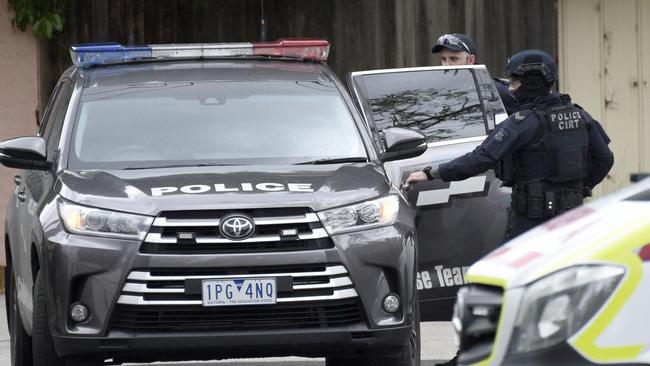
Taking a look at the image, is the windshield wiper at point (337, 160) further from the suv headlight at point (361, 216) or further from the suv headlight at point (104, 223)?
the suv headlight at point (104, 223)

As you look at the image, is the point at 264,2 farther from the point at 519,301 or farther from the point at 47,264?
the point at 519,301

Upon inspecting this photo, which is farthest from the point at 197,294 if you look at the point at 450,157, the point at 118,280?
the point at 450,157

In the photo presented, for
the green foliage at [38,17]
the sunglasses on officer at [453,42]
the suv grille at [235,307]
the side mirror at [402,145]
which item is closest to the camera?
the suv grille at [235,307]

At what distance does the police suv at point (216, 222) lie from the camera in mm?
7047

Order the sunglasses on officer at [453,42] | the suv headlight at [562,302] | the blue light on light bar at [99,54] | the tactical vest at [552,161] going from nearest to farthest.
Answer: the suv headlight at [562,302] → the tactical vest at [552,161] → the blue light on light bar at [99,54] → the sunglasses on officer at [453,42]

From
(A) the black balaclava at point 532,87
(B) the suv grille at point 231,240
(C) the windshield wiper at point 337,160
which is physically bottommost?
(B) the suv grille at point 231,240

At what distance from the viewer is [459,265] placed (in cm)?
869

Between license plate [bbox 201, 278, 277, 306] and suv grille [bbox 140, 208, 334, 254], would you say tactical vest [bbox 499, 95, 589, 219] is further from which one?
license plate [bbox 201, 278, 277, 306]

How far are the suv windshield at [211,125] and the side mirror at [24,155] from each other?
141mm

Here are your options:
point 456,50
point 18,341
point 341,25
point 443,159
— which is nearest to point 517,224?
point 443,159

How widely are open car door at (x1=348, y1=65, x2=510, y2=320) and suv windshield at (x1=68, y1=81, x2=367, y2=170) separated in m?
0.59

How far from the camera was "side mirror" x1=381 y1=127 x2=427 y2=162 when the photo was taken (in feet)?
26.4

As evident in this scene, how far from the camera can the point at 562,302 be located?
185 inches

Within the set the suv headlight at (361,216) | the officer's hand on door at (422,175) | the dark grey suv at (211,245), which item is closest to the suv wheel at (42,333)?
the dark grey suv at (211,245)
